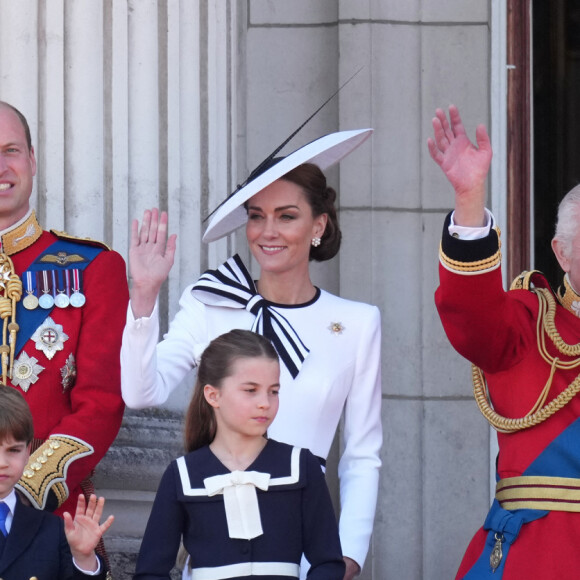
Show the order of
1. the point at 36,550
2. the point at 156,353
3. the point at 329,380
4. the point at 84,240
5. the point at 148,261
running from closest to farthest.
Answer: the point at 36,550, the point at 148,261, the point at 156,353, the point at 329,380, the point at 84,240

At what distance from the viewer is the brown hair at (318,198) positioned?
13.4 ft

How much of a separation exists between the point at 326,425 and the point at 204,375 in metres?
Answer: 0.47

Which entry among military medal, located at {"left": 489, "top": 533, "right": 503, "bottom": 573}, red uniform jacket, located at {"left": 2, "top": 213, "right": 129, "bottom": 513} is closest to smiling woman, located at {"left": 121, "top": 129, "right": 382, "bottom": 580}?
red uniform jacket, located at {"left": 2, "top": 213, "right": 129, "bottom": 513}

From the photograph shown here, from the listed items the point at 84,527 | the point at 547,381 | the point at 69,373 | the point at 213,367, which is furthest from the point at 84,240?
the point at 547,381

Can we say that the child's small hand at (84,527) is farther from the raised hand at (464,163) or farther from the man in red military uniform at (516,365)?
the raised hand at (464,163)

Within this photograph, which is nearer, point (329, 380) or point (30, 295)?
point (329, 380)

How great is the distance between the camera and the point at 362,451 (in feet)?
13.1

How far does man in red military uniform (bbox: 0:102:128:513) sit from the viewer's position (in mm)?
3961

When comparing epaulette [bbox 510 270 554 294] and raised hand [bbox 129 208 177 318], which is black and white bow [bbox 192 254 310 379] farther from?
epaulette [bbox 510 270 554 294]

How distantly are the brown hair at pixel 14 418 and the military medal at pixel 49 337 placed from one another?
451 mm

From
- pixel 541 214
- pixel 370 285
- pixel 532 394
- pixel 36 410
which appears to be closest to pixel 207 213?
pixel 370 285

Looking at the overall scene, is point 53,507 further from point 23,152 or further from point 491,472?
point 491,472

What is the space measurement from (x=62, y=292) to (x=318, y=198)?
0.72 metres

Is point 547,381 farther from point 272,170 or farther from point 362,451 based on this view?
point 272,170
